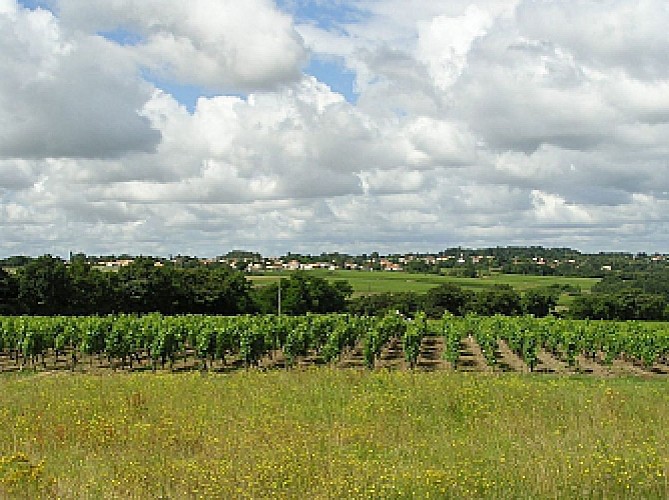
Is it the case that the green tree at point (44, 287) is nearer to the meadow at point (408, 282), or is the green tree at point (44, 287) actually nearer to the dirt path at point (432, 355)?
the dirt path at point (432, 355)

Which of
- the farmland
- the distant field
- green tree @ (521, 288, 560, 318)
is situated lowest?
green tree @ (521, 288, 560, 318)

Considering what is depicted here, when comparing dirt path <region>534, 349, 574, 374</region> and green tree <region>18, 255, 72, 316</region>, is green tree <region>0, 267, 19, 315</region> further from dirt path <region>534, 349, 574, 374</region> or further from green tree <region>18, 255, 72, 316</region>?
dirt path <region>534, 349, 574, 374</region>

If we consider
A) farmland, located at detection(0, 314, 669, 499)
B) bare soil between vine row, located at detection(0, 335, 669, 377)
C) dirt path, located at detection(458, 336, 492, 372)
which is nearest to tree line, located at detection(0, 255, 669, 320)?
bare soil between vine row, located at detection(0, 335, 669, 377)

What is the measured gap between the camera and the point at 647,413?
1438 centimetres

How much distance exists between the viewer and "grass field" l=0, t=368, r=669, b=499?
29.2 ft

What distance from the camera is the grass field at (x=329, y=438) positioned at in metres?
8.90

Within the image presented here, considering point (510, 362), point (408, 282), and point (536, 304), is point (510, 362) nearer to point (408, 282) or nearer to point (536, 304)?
point (536, 304)

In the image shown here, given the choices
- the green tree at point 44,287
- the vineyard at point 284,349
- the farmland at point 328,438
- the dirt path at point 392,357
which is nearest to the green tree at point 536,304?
the dirt path at point 392,357

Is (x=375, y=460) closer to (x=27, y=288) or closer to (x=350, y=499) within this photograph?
(x=350, y=499)

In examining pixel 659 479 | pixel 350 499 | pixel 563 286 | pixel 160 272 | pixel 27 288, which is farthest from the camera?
pixel 563 286

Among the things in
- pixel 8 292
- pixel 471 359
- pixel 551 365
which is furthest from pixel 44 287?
pixel 551 365

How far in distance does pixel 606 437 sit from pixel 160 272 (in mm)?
67815

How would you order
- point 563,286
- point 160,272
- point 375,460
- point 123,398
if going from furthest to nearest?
point 563,286
point 160,272
point 123,398
point 375,460

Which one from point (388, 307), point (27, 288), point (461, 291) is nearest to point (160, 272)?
point (27, 288)
